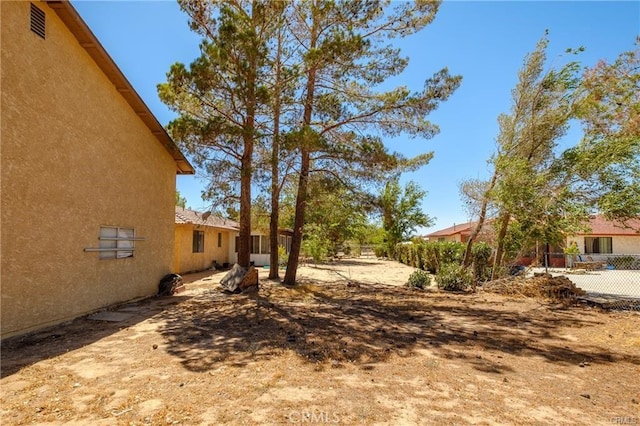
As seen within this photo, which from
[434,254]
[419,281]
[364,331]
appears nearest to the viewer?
[364,331]

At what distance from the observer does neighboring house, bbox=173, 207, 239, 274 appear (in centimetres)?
1652

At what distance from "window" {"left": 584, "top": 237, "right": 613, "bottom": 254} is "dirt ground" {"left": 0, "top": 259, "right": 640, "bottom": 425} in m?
22.9

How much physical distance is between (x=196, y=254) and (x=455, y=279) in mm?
12715

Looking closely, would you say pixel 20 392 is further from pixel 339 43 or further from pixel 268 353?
pixel 339 43

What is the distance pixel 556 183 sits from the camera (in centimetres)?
1159

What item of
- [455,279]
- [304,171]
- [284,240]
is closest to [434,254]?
[455,279]

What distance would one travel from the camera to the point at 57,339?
6.06 metres

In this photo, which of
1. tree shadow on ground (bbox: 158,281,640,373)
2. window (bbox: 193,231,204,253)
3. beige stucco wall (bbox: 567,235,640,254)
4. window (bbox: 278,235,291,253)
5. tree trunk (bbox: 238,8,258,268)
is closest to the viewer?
tree shadow on ground (bbox: 158,281,640,373)

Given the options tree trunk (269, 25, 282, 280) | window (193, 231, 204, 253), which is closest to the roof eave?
tree trunk (269, 25, 282, 280)

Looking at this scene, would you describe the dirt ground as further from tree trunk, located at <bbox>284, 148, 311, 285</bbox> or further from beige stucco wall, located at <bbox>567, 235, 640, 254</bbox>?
beige stucco wall, located at <bbox>567, 235, 640, 254</bbox>

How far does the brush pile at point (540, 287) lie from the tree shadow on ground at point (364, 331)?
1.50 m

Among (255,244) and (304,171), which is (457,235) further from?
(304,171)

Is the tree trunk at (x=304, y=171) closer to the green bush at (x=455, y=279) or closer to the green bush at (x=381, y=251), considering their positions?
the green bush at (x=455, y=279)

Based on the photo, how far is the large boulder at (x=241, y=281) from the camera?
1163cm
